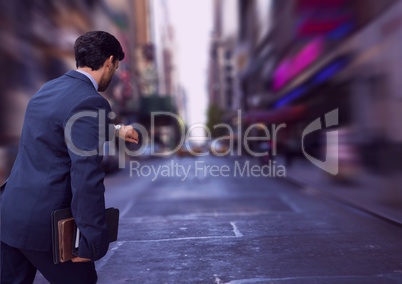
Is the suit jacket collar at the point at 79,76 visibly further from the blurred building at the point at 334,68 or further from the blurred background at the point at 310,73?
the blurred building at the point at 334,68

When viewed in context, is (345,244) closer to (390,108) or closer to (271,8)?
(390,108)

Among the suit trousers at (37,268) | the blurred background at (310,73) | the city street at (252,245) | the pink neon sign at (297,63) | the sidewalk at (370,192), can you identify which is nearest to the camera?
the suit trousers at (37,268)

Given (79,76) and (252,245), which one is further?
(252,245)

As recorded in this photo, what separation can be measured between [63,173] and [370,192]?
1300 centimetres

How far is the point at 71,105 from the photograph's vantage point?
106 inches

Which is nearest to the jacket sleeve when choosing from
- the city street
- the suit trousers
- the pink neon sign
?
the suit trousers

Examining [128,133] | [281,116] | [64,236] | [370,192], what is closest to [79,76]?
[128,133]

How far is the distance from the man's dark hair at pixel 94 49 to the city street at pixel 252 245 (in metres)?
3.36

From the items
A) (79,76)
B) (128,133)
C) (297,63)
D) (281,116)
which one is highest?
(297,63)

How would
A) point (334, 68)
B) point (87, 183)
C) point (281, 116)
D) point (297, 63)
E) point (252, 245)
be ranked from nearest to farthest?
point (87, 183), point (252, 245), point (334, 68), point (297, 63), point (281, 116)

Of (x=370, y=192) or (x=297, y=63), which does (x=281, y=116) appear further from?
(x=370, y=192)

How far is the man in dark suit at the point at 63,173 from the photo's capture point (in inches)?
101

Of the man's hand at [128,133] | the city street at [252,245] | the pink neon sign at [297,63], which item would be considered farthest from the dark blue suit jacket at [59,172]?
the pink neon sign at [297,63]

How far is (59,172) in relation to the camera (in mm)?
2666
